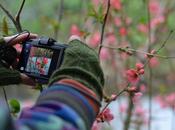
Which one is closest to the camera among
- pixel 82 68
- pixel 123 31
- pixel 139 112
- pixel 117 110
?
pixel 82 68

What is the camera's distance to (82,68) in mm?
1267

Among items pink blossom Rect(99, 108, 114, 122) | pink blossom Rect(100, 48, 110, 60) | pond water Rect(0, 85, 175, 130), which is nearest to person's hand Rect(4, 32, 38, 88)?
pink blossom Rect(99, 108, 114, 122)

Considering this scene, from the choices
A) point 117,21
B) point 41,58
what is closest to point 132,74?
point 41,58

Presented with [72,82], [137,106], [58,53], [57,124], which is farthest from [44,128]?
[137,106]

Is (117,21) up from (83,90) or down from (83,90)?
up

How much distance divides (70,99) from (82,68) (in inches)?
5.3

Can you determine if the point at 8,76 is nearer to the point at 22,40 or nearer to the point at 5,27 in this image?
the point at 22,40

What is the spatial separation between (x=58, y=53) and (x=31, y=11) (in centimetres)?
416

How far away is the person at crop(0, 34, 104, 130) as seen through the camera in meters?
1.04

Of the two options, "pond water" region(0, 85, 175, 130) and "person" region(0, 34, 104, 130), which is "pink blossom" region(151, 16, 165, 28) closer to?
"pond water" region(0, 85, 175, 130)

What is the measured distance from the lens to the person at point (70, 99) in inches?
40.8

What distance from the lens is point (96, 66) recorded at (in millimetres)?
1304

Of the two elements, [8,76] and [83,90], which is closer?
[83,90]

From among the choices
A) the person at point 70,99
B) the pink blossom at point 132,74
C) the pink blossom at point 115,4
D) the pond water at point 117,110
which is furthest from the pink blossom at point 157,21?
the person at point 70,99
